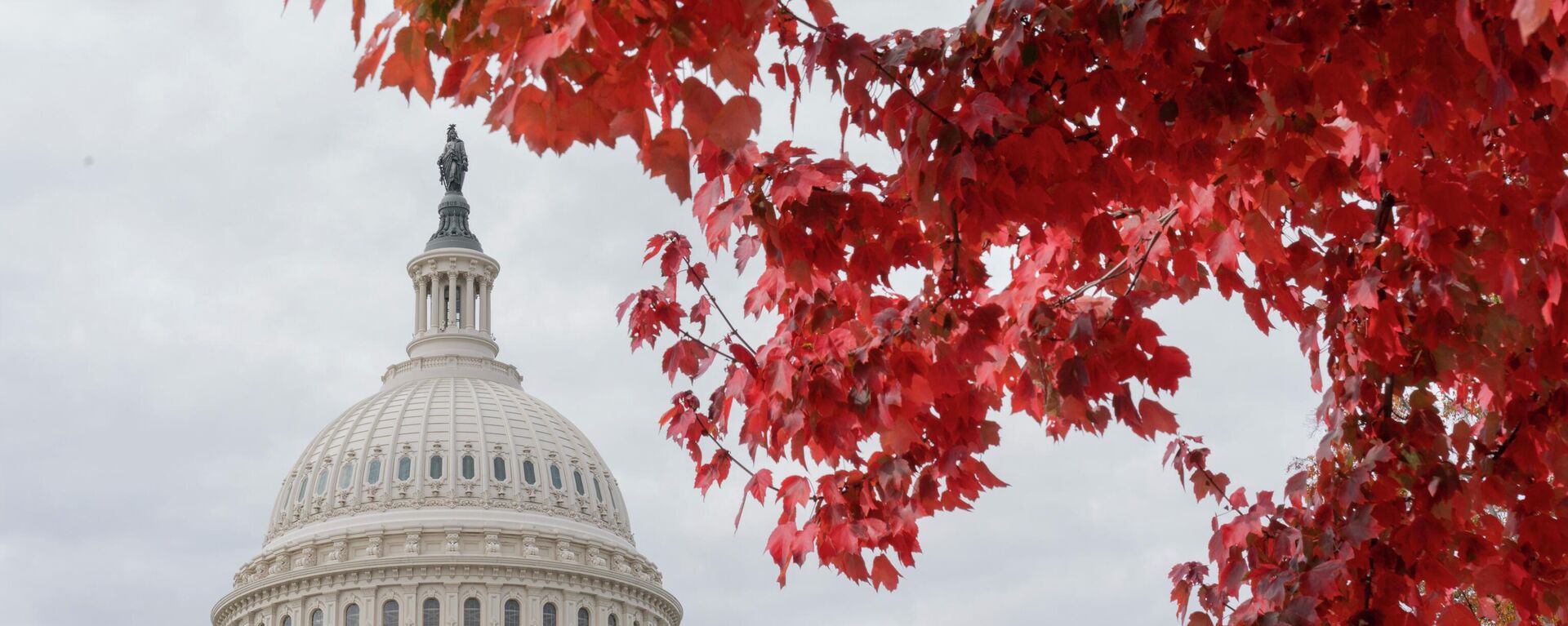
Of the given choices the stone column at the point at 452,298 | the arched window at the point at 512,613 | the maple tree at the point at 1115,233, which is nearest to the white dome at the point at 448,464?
the stone column at the point at 452,298

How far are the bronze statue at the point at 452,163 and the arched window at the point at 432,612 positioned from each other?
114 feet

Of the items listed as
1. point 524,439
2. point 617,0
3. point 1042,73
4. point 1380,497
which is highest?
point 524,439

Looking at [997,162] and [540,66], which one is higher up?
[997,162]

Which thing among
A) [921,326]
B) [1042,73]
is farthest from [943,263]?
[1042,73]

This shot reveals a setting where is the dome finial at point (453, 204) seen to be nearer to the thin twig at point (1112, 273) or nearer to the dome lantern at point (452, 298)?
the dome lantern at point (452, 298)

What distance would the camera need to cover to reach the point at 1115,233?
882 cm

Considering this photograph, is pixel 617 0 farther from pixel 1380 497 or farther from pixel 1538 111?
pixel 1380 497

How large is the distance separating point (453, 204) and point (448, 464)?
77.6 feet

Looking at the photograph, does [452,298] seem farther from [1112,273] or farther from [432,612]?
[1112,273]

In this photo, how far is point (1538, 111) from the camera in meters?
7.88

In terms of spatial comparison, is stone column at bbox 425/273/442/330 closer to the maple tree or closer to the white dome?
the white dome

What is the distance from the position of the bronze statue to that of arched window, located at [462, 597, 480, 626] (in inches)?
1365

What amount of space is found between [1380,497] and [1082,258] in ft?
5.69

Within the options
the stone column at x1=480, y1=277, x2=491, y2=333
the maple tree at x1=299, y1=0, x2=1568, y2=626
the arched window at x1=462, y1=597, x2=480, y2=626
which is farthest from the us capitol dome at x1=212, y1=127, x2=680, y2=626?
the maple tree at x1=299, y1=0, x2=1568, y2=626
